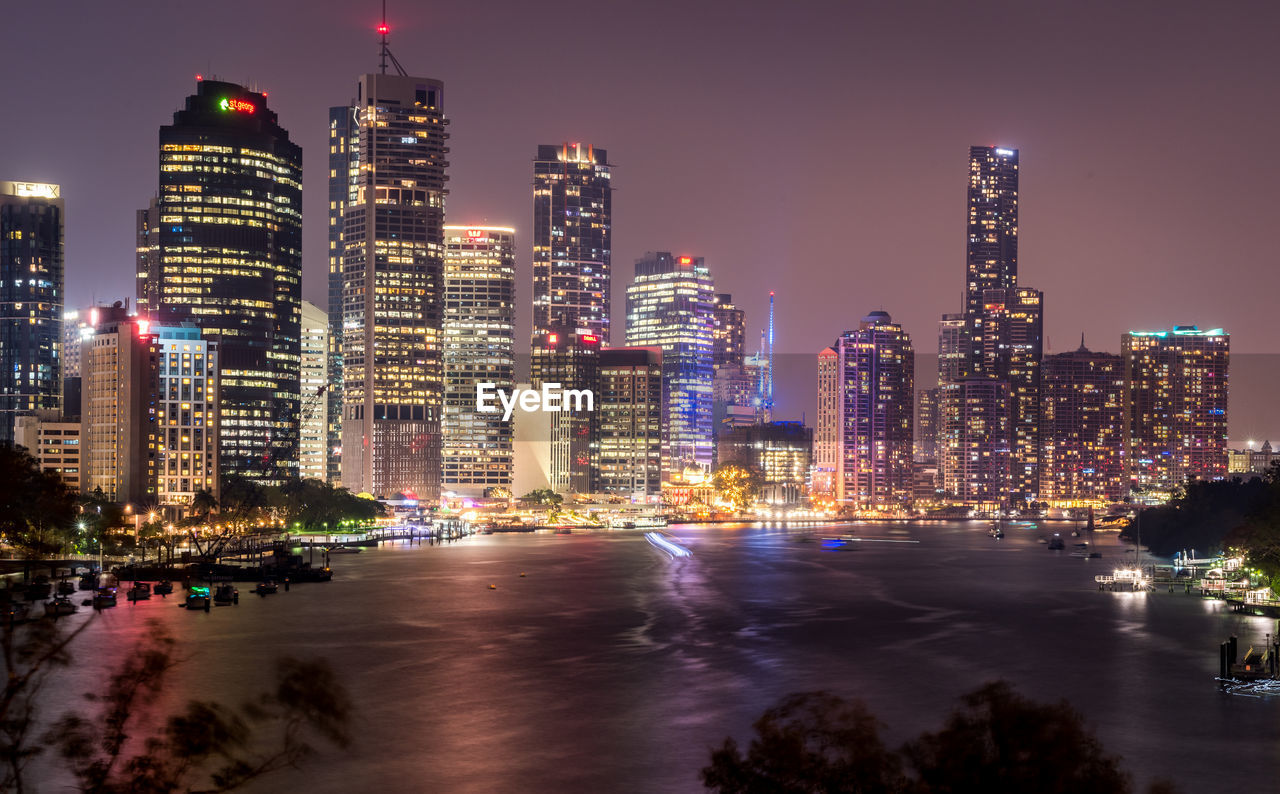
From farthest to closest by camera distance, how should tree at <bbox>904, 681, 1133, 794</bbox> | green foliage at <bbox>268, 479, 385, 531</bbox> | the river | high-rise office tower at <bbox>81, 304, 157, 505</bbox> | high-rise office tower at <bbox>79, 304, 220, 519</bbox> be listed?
green foliage at <bbox>268, 479, 385, 531</bbox>, high-rise office tower at <bbox>79, 304, 220, 519</bbox>, high-rise office tower at <bbox>81, 304, 157, 505</bbox>, the river, tree at <bbox>904, 681, 1133, 794</bbox>

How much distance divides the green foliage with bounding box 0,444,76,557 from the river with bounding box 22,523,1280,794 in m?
9.16

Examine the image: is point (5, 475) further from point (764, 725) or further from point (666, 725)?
point (764, 725)

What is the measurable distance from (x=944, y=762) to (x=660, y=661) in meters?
47.0

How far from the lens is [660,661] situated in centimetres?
7100

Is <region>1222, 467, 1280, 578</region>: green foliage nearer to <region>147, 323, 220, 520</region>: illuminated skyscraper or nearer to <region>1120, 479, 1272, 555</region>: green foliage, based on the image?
<region>1120, 479, 1272, 555</region>: green foliage

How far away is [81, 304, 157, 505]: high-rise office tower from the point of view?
155 m

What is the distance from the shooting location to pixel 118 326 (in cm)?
15775

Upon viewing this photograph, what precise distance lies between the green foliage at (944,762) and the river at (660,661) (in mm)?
22210

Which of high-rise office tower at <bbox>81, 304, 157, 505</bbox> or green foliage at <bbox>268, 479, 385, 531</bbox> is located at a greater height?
high-rise office tower at <bbox>81, 304, 157, 505</bbox>

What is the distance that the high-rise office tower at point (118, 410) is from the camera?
509 ft

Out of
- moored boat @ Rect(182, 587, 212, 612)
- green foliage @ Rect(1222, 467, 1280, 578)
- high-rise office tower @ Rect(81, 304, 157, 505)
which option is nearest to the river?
moored boat @ Rect(182, 587, 212, 612)

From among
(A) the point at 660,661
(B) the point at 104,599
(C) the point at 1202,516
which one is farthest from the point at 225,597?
(C) the point at 1202,516

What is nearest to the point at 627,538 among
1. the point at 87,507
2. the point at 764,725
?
the point at 87,507

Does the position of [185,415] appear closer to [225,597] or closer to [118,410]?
[118,410]
